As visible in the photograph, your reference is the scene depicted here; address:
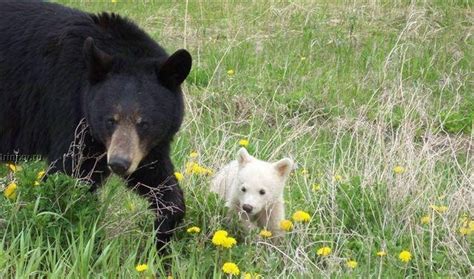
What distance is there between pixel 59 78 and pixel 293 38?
4181mm

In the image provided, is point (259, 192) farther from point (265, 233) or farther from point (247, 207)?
point (265, 233)

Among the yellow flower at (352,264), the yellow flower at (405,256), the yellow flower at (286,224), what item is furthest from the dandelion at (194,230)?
the yellow flower at (405,256)

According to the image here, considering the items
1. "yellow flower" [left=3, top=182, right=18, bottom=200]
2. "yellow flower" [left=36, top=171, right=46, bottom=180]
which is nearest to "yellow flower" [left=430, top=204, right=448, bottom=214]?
"yellow flower" [left=36, top=171, right=46, bottom=180]

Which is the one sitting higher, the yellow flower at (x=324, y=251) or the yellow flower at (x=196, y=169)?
the yellow flower at (x=324, y=251)

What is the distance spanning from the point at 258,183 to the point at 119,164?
93 centimetres

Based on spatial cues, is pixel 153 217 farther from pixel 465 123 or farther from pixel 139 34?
pixel 465 123

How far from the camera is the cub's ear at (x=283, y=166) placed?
517 centimetres

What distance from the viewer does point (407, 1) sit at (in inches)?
383

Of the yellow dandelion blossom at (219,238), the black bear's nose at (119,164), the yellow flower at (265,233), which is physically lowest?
the yellow flower at (265,233)

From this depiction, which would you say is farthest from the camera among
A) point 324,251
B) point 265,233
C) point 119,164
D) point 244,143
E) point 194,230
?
point 244,143

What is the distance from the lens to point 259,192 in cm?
510

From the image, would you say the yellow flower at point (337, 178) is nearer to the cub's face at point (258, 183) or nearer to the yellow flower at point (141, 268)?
the cub's face at point (258, 183)

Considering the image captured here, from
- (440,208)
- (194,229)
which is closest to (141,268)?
(194,229)

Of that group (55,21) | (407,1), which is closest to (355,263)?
(55,21)
